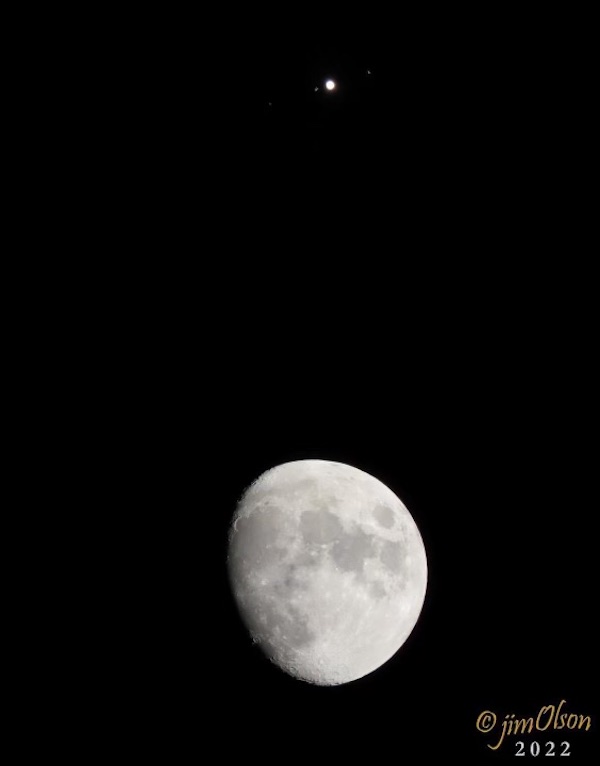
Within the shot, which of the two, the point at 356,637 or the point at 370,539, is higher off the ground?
the point at 370,539

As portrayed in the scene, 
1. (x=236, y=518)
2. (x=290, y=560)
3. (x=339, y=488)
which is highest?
(x=339, y=488)

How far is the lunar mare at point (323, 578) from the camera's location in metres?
4.37

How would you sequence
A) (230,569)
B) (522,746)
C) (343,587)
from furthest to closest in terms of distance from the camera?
(522,746) → (230,569) → (343,587)

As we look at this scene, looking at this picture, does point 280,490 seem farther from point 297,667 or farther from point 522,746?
point 522,746

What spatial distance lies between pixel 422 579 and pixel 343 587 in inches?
41.0

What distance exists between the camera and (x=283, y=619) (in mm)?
4449

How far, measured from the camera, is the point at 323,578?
14.2 feet

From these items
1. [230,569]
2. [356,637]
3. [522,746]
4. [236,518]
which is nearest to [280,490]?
[236,518]

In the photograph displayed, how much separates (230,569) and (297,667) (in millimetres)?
996

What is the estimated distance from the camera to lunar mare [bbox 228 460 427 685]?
4371 millimetres

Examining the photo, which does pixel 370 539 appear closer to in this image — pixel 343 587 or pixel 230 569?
pixel 343 587

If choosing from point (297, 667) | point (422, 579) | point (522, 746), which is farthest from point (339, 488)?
point (522, 746)

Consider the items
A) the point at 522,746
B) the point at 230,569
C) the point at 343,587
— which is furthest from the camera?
the point at 522,746

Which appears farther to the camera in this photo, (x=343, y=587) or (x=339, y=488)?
(x=339, y=488)
